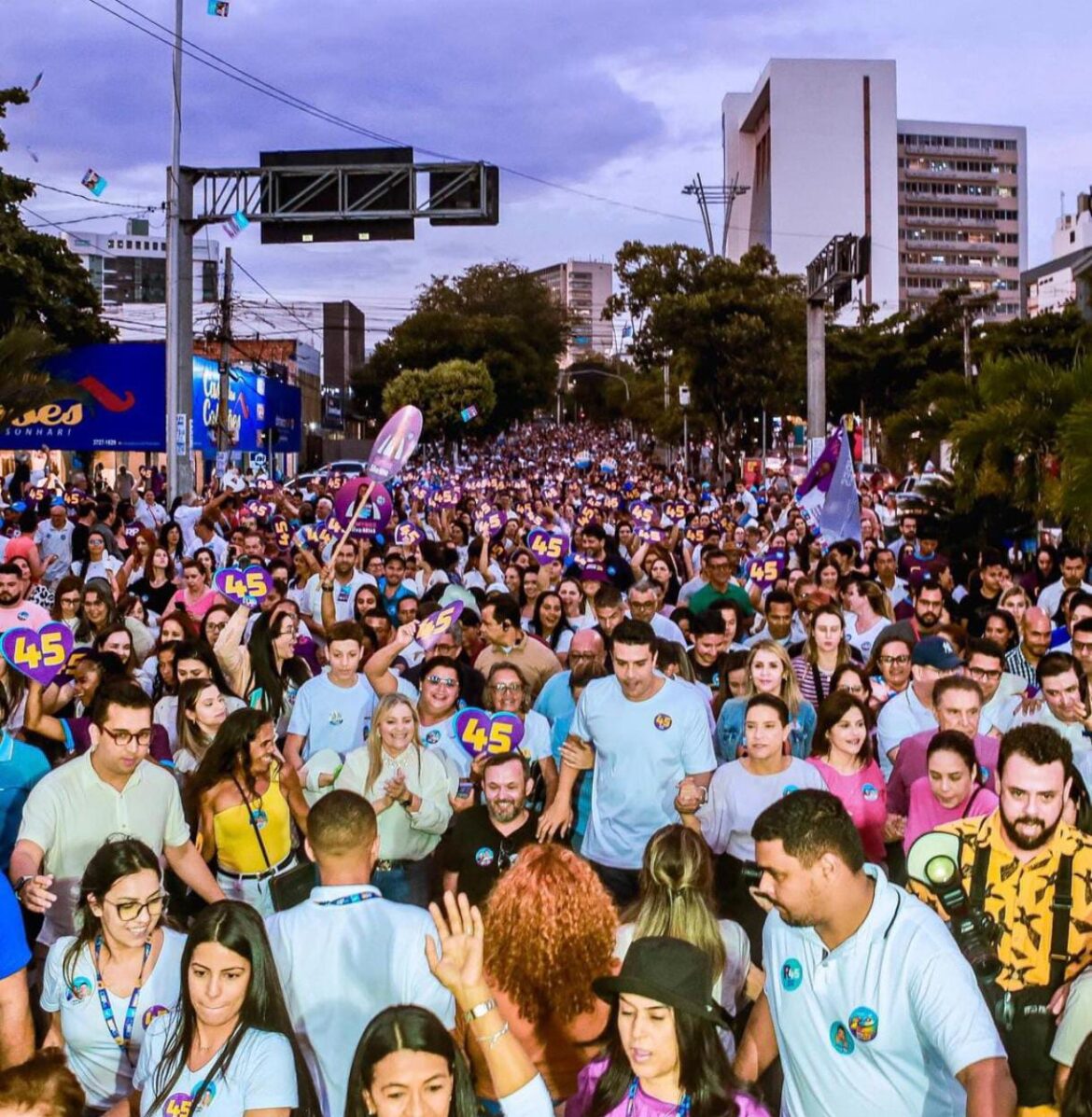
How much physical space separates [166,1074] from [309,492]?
88.2 ft

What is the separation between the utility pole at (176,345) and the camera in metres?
20.9

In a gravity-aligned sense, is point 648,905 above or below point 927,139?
below

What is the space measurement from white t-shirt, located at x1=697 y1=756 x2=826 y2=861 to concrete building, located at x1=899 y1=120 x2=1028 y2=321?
411 ft

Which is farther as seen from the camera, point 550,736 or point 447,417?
point 447,417

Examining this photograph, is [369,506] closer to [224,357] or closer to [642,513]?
[642,513]

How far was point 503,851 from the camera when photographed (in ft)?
18.6

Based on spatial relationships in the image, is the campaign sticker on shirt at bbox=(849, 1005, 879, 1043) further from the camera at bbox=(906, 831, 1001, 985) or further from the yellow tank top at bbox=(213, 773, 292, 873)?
the yellow tank top at bbox=(213, 773, 292, 873)

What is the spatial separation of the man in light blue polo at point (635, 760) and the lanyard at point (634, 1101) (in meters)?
2.75

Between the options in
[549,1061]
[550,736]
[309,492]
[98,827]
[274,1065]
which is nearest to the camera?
[274,1065]

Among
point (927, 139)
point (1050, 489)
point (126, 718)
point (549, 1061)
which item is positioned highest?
point (927, 139)

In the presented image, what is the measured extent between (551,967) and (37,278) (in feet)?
87.2

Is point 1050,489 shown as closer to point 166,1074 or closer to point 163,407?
point 166,1074

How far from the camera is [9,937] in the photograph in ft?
13.1

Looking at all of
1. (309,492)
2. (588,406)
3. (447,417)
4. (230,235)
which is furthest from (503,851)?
(588,406)
